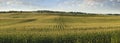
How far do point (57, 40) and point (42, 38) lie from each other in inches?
44.5

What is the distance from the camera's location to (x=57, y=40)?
26609mm

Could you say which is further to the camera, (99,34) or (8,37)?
(99,34)

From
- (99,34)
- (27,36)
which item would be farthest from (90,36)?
(27,36)

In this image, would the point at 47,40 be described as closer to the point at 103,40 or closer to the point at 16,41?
the point at 16,41

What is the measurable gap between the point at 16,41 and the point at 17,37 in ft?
1.48

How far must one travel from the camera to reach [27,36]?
26.9m

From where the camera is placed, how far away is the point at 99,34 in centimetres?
2872

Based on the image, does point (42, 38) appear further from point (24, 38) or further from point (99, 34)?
point (99, 34)

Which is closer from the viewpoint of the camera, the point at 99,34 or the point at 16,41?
the point at 16,41

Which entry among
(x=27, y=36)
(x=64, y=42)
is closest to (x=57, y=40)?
(x=64, y=42)

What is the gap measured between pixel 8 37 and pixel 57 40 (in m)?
3.56

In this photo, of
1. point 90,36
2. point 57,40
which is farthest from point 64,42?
point 90,36

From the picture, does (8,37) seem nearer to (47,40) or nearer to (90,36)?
(47,40)

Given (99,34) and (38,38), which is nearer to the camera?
(38,38)
